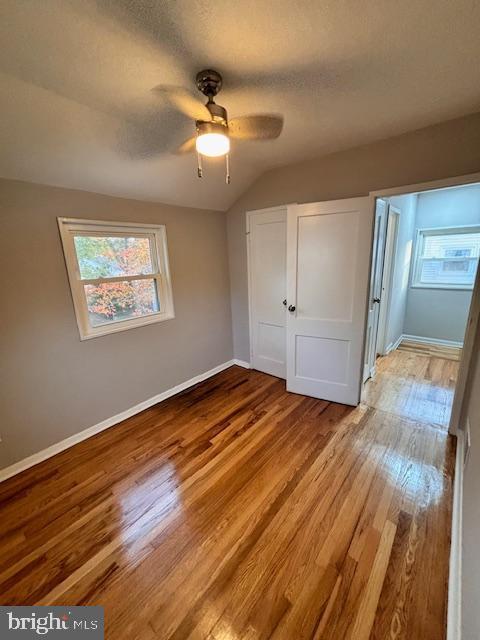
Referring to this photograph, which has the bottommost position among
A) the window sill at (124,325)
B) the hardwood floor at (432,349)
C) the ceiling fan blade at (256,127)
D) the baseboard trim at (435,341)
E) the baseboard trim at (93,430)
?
the baseboard trim at (93,430)

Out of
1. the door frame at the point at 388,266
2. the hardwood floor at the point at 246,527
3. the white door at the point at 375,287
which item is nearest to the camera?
the hardwood floor at the point at 246,527

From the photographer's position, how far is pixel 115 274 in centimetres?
247

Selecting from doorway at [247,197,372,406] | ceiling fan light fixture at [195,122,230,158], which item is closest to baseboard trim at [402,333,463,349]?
doorway at [247,197,372,406]

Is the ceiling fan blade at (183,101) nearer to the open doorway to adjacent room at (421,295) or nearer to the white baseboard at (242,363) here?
the open doorway to adjacent room at (421,295)

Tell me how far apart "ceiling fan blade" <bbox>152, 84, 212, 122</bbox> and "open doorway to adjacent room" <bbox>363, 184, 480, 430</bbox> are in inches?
79.0

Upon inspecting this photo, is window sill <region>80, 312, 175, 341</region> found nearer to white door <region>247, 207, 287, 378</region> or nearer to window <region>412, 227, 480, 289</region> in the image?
white door <region>247, 207, 287, 378</region>

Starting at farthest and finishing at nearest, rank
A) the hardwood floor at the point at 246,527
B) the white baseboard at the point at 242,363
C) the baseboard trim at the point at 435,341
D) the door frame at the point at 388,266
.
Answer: the baseboard trim at the point at 435,341
the white baseboard at the point at 242,363
the door frame at the point at 388,266
the hardwood floor at the point at 246,527

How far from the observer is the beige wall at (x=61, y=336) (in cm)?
188

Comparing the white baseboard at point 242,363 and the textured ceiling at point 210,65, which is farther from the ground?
the textured ceiling at point 210,65

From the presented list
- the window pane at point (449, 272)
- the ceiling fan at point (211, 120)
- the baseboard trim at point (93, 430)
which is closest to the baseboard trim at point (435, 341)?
the window pane at point (449, 272)

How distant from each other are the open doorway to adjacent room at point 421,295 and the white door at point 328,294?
50cm

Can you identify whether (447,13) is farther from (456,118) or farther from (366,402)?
(366,402)

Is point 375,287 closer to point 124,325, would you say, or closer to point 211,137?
point 211,137

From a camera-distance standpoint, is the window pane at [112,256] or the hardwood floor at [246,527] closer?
the hardwood floor at [246,527]
